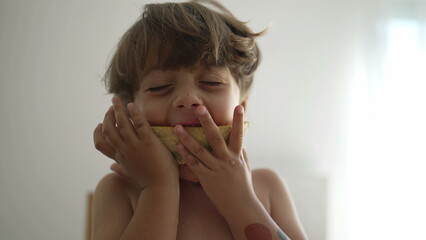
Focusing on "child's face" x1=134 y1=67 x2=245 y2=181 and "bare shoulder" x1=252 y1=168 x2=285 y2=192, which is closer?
"child's face" x1=134 y1=67 x2=245 y2=181

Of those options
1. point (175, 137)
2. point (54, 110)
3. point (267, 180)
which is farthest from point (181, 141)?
point (54, 110)

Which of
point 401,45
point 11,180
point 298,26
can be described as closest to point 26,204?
point 11,180

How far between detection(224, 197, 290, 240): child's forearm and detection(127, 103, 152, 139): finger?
0.21 metres

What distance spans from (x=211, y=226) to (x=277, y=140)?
3.65 feet

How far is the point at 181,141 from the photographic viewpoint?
2.05ft

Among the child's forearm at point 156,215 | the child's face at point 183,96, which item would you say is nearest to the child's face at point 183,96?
the child's face at point 183,96

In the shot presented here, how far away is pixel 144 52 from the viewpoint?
0.71 meters

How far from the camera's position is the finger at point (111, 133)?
25.7 inches

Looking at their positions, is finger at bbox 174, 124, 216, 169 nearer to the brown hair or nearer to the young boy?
the young boy

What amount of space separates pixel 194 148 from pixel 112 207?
0.21 m

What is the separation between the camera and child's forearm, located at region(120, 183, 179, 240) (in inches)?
22.7

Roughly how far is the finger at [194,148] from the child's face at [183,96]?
0.13 feet

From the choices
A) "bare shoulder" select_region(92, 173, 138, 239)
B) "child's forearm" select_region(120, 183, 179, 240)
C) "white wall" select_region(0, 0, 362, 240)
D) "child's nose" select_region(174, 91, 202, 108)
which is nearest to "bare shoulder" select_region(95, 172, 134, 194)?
"bare shoulder" select_region(92, 173, 138, 239)

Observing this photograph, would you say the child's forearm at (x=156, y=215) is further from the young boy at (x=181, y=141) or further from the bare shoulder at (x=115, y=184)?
the bare shoulder at (x=115, y=184)
